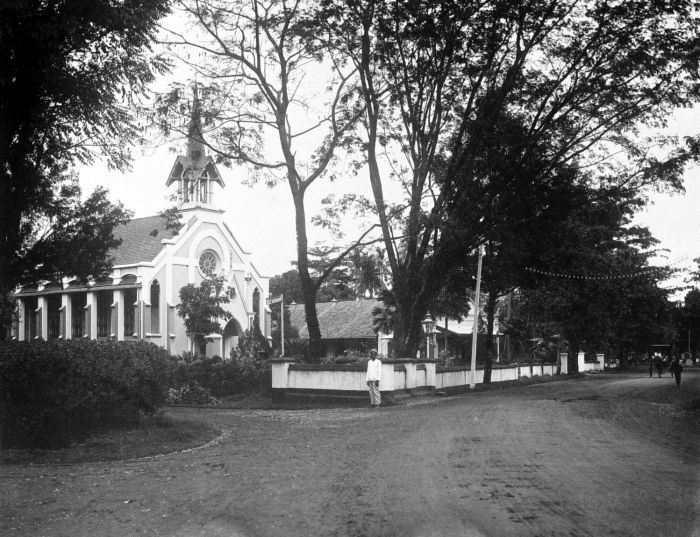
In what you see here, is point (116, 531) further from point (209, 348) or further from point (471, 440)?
point (209, 348)

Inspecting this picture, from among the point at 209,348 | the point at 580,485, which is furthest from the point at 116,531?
the point at 209,348

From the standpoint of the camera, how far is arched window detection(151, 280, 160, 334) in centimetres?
4438

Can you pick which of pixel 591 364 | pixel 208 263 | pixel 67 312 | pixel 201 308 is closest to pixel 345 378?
pixel 201 308

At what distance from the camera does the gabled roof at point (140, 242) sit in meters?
45.1

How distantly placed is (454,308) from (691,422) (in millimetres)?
20774

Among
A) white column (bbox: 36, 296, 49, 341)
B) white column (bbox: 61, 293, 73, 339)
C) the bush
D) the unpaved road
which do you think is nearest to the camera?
the unpaved road

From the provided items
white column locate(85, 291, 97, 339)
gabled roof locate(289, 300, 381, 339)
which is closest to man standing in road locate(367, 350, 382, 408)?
white column locate(85, 291, 97, 339)

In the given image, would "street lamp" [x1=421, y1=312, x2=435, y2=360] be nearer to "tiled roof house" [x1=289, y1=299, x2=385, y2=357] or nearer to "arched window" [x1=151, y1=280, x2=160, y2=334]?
"tiled roof house" [x1=289, y1=299, x2=385, y2=357]

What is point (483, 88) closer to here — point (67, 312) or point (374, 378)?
point (374, 378)

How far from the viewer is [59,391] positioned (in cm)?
1138

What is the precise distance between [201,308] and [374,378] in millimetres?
19943

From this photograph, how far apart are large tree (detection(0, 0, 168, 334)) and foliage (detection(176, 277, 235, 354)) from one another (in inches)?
937

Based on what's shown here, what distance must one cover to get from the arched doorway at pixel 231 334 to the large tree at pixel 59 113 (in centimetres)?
3328

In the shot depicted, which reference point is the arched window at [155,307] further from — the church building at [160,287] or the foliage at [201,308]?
the foliage at [201,308]
